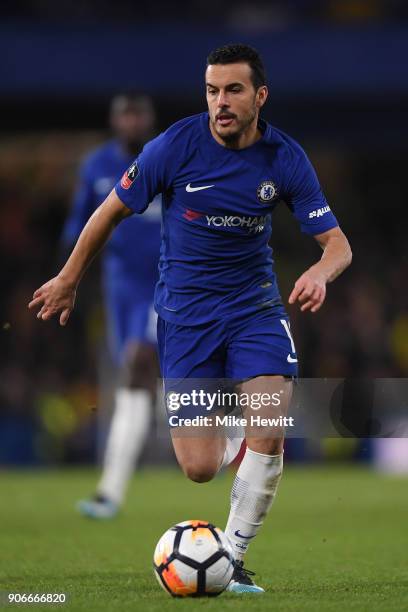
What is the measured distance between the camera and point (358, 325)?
50.8ft

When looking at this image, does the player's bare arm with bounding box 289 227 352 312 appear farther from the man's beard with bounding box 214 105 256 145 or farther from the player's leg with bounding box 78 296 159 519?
the player's leg with bounding box 78 296 159 519

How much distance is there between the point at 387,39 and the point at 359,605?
1081 centimetres

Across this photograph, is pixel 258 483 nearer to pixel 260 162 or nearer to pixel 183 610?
pixel 183 610

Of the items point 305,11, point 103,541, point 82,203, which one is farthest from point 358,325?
point 103,541

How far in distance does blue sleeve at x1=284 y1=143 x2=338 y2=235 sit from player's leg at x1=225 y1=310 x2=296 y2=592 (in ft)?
1.40

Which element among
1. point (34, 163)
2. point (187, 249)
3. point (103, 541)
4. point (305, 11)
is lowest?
point (103, 541)

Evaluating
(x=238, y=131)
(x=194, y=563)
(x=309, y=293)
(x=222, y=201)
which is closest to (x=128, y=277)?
(x=222, y=201)

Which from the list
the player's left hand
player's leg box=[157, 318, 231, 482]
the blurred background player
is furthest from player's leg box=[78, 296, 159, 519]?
the player's left hand

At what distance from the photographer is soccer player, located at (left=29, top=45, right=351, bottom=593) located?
5.14m

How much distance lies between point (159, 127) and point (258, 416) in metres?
12.3

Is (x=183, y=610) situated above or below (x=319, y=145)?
below

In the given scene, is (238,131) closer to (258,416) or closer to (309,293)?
(309,293)

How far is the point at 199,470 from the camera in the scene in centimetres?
527

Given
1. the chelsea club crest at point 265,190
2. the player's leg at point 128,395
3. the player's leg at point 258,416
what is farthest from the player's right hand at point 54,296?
the player's leg at point 128,395
